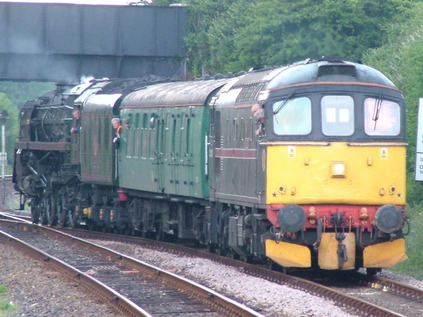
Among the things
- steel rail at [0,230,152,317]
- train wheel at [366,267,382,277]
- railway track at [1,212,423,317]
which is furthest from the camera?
train wheel at [366,267,382,277]

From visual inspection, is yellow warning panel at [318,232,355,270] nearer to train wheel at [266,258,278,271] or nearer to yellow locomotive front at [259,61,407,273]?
yellow locomotive front at [259,61,407,273]

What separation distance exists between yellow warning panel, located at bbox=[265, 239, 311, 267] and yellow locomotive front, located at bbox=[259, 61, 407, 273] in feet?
0.05

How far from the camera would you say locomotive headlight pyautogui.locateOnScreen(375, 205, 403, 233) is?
14.5m

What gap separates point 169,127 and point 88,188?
6.80 meters

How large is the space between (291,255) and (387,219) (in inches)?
55.5

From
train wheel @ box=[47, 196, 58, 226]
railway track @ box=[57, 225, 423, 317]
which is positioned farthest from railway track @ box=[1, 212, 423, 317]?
train wheel @ box=[47, 196, 58, 226]

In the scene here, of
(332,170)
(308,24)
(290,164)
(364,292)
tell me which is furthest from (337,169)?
(308,24)

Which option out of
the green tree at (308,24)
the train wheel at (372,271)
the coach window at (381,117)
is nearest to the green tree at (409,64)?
the green tree at (308,24)

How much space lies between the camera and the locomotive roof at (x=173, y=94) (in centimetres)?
1894

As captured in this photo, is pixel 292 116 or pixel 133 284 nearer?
pixel 292 116

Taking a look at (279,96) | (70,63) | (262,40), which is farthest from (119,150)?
(70,63)

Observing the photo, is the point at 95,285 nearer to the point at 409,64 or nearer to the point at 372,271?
the point at 372,271

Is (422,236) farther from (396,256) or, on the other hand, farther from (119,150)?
(119,150)

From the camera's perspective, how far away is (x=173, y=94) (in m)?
20.7
